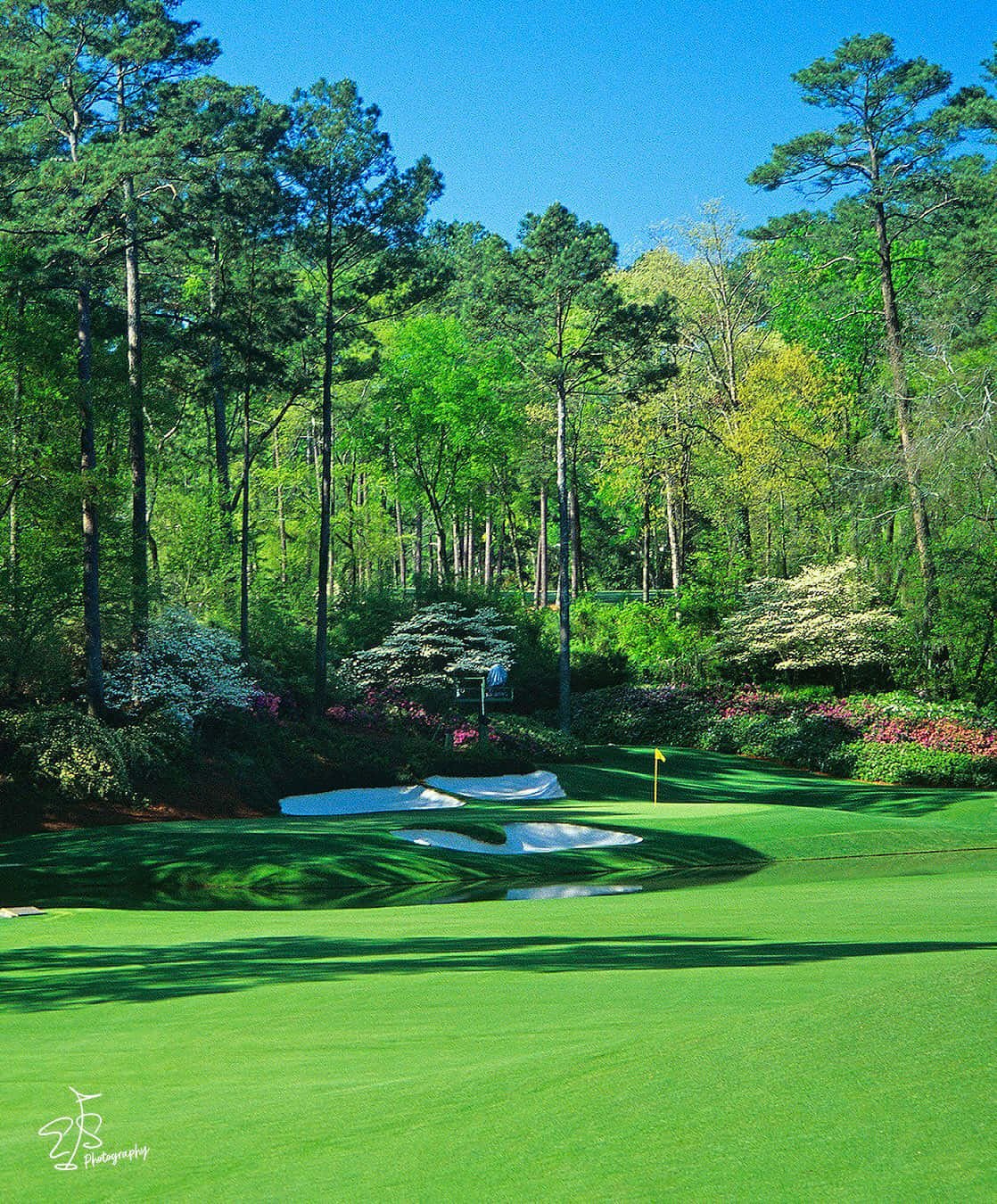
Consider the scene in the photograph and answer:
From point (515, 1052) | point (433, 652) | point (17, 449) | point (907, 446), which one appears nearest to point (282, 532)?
point (433, 652)

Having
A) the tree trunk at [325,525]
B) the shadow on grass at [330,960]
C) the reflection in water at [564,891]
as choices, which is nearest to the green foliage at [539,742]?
the tree trunk at [325,525]

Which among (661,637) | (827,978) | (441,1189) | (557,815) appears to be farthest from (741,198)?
(441,1189)

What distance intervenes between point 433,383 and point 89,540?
24.4 metres

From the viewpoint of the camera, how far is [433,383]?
44.8 metres

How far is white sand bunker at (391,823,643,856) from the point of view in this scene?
18.9 m

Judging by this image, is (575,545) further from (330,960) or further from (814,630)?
(330,960)

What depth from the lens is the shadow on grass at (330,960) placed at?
7125 millimetres

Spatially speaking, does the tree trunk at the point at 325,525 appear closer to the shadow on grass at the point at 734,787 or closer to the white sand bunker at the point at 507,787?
the white sand bunker at the point at 507,787

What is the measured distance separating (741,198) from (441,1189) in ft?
154

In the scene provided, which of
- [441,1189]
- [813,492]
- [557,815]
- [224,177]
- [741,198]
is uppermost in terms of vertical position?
[741,198]

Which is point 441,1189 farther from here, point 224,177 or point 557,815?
point 224,177

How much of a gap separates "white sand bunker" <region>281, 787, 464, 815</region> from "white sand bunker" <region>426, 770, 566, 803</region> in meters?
0.84

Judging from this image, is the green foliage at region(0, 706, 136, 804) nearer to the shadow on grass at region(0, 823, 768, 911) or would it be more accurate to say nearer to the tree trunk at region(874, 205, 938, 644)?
the shadow on grass at region(0, 823, 768, 911)

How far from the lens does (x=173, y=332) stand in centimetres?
2902
